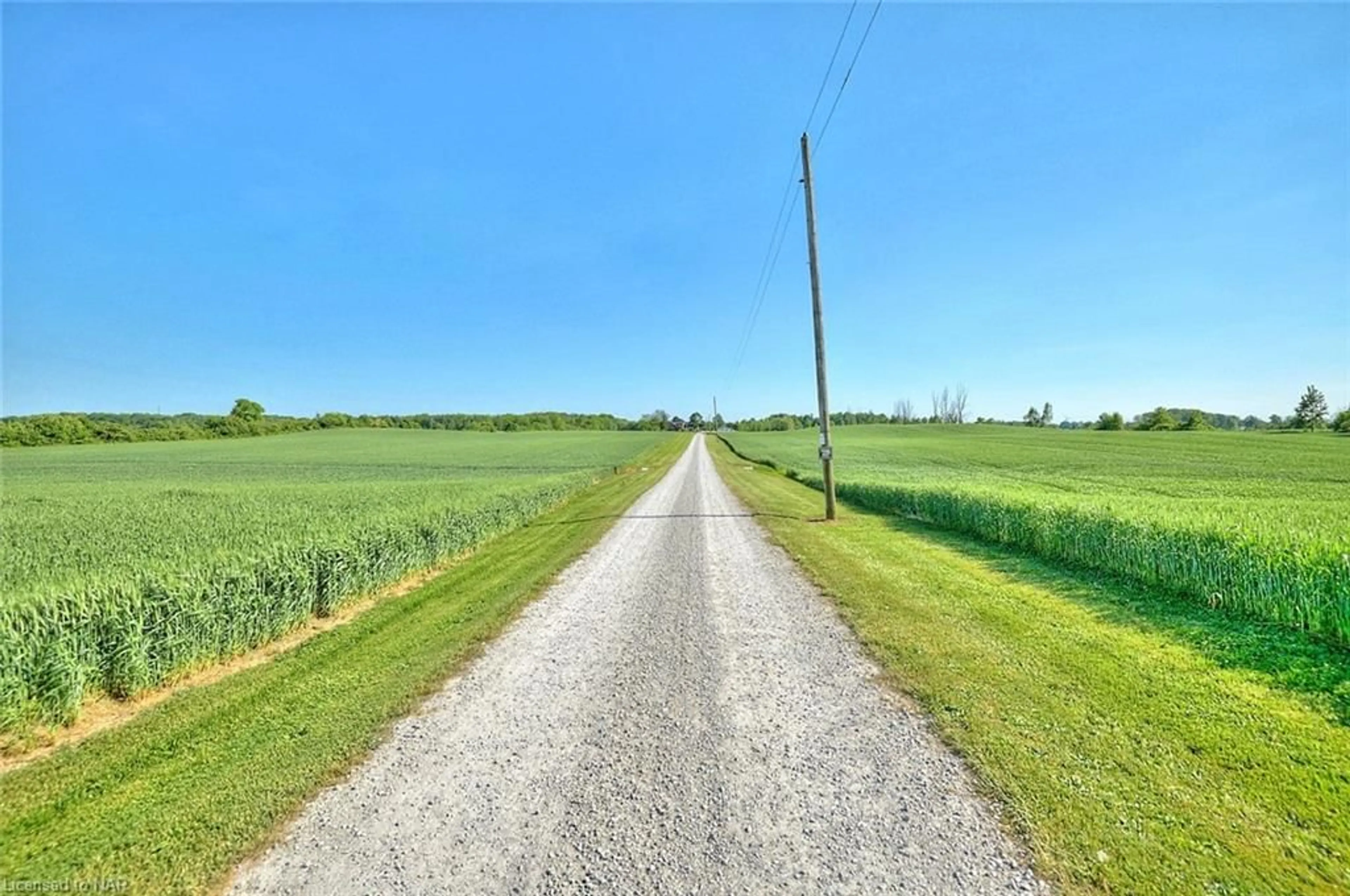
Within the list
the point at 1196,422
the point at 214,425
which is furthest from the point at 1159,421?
the point at 214,425

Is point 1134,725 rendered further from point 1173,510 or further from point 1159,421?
point 1159,421

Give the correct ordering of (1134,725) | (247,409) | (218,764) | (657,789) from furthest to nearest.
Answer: (247,409)
(1134,725)
(218,764)
(657,789)

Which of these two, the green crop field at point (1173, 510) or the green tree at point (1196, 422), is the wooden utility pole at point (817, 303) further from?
the green tree at point (1196, 422)

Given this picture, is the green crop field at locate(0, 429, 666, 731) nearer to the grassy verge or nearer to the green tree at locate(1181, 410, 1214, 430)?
the grassy verge

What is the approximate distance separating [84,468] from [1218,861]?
5478 centimetres

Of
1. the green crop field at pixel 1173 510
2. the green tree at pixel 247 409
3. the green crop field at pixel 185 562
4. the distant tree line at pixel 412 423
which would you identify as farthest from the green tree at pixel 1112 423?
the green tree at pixel 247 409

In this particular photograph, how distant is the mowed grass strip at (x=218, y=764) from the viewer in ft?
9.30

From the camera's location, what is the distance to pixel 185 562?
19.9ft

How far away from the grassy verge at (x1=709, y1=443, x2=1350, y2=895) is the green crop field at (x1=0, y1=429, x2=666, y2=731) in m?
6.94

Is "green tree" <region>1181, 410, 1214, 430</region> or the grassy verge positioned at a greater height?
"green tree" <region>1181, 410, 1214, 430</region>

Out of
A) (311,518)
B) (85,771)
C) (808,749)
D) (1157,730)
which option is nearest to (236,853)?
(85,771)

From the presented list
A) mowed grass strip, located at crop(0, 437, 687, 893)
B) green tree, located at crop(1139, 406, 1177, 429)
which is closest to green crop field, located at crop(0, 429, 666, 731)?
mowed grass strip, located at crop(0, 437, 687, 893)

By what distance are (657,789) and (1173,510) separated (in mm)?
10479

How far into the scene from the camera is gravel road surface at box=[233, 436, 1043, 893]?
8.79 feet
